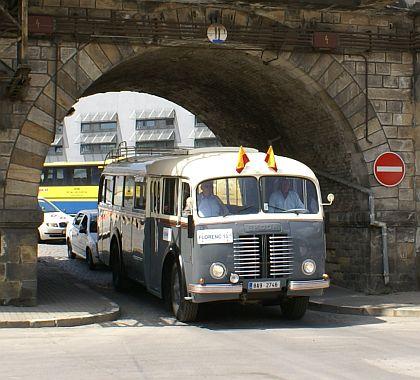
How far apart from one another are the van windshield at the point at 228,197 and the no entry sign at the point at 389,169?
4.56m

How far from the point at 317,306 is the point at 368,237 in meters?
2.28

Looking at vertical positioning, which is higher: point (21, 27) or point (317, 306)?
point (21, 27)

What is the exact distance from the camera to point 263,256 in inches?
465

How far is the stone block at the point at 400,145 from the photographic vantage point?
16.1 meters

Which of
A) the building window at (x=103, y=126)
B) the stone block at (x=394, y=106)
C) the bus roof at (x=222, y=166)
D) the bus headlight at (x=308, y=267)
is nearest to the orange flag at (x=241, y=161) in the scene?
the bus roof at (x=222, y=166)

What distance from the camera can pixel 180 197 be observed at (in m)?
12.7

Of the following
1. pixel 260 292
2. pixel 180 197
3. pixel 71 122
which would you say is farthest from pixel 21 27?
pixel 71 122

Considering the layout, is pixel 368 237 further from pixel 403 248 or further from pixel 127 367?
pixel 127 367

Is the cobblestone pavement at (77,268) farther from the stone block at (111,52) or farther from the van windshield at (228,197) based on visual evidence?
the van windshield at (228,197)

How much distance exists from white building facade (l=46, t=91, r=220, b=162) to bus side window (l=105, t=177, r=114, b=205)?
29281mm

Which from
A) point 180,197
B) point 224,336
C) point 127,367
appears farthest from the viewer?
point 180,197

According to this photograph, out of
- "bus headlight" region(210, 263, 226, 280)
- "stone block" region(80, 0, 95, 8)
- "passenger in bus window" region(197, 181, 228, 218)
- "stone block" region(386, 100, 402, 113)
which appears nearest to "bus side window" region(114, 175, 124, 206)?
"stone block" region(80, 0, 95, 8)

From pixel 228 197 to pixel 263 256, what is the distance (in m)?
1.09

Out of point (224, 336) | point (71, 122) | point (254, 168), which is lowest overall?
point (224, 336)
